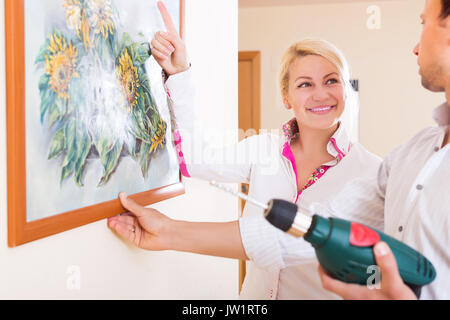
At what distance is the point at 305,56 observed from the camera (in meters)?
1.16

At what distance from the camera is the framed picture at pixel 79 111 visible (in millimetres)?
535

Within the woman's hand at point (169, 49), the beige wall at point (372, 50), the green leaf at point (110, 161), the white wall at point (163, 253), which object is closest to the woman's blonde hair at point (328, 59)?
the white wall at point (163, 253)

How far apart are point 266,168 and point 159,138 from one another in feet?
1.11

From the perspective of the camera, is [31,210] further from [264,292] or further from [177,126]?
[264,292]

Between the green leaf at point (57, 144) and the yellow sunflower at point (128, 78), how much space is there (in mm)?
210

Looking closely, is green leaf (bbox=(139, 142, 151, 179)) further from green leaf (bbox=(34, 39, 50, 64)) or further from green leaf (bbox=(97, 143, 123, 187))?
green leaf (bbox=(34, 39, 50, 64))

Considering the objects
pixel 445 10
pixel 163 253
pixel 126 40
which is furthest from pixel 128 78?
pixel 445 10

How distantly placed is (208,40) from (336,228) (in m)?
0.92

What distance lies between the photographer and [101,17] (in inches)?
28.3

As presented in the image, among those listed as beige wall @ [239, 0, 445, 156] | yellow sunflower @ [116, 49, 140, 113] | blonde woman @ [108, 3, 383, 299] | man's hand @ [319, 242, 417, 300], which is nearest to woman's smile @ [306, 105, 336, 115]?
blonde woman @ [108, 3, 383, 299]

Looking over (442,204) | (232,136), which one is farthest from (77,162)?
(232,136)

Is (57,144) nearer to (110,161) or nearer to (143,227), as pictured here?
(110,161)

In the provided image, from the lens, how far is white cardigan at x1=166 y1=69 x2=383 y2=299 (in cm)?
102

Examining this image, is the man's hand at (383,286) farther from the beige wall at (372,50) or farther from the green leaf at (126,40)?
the beige wall at (372,50)
